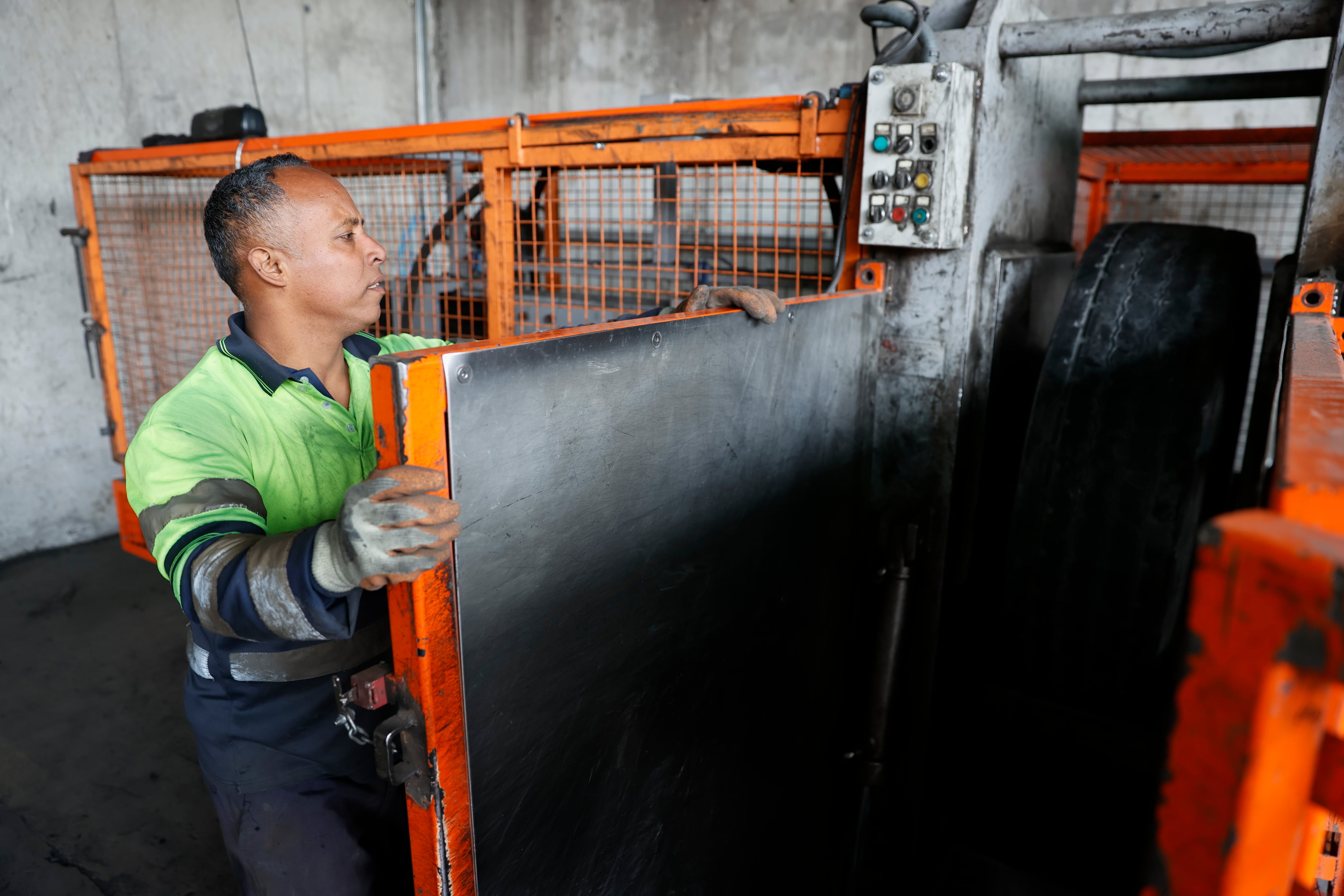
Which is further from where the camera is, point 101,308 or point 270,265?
point 101,308

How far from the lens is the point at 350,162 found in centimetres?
283

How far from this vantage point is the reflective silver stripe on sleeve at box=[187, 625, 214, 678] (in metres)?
1.26

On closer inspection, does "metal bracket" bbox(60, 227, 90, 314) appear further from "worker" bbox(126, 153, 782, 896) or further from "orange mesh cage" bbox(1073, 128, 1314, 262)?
"orange mesh cage" bbox(1073, 128, 1314, 262)

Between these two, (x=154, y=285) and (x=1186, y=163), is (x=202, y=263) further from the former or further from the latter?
(x=1186, y=163)

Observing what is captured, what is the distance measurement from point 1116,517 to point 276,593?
1.46 metres

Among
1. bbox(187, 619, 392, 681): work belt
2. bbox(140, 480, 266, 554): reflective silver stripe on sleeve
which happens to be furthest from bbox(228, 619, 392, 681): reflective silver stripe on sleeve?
bbox(140, 480, 266, 554): reflective silver stripe on sleeve

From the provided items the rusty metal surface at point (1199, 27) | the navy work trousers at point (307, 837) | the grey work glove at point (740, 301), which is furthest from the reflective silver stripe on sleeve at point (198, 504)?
the rusty metal surface at point (1199, 27)

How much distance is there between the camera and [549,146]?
224 centimetres

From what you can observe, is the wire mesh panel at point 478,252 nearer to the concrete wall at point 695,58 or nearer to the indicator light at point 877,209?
the indicator light at point 877,209

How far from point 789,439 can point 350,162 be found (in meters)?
2.17

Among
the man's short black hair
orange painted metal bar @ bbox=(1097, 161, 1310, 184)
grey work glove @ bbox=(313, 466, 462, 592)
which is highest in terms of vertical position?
orange painted metal bar @ bbox=(1097, 161, 1310, 184)

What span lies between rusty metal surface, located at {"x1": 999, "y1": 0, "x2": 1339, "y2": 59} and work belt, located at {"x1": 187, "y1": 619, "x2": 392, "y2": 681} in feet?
5.39

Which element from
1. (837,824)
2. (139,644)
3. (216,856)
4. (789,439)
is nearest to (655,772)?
(789,439)

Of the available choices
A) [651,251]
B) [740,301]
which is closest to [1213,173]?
[651,251]
